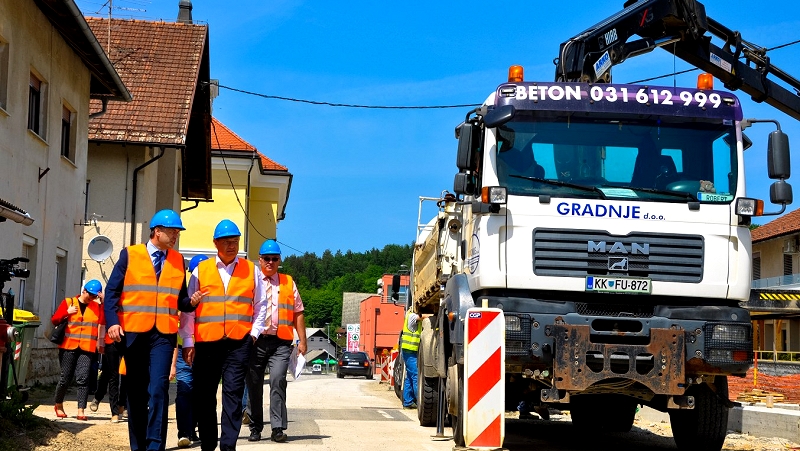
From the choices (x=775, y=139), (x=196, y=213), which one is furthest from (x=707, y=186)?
(x=196, y=213)

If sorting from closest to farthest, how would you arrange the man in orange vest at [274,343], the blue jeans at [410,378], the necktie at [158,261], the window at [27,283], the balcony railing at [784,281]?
1. the necktie at [158,261]
2. the man in orange vest at [274,343]
3. the blue jeans at [410,378]
4. the window at [27,283]
5. the balcony railing at [784,281]

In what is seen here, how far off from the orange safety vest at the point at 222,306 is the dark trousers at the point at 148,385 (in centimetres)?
45

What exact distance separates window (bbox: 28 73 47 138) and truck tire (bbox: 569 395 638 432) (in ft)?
34.7

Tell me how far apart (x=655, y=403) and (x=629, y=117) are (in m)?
2.72

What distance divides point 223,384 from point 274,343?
250 cm

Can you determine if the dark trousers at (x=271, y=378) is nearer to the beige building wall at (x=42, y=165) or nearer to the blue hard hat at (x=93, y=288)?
the blue hard hat at (x=93, y=288)

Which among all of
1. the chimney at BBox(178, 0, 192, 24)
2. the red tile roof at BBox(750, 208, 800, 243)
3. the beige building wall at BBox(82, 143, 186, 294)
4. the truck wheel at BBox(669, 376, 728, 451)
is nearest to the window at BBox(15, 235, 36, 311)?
the beige building wall at BBox(82, 143, 186, 294)

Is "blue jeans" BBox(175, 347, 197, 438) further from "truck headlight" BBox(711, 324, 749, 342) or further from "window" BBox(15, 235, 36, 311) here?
"window" BBox(15, 235, 36, 311)

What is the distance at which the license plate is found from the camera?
374 inches

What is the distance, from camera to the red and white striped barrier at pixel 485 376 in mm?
8930

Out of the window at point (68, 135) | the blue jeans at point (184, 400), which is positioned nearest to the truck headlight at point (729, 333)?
the blue jeans at point (184, 400)

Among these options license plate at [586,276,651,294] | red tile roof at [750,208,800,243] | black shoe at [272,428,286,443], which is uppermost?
red tile roof at [750,208,800,243]

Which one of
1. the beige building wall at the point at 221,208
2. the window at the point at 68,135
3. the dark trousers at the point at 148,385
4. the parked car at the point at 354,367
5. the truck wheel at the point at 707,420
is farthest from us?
the parked car at the point at 354,367

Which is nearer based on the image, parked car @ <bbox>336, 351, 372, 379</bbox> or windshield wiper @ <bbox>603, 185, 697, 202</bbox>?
windshield wiper @ <bbox>603, 185, 697, 202</bbox>
